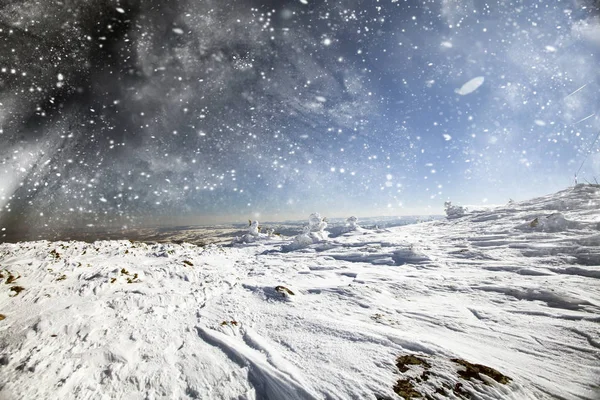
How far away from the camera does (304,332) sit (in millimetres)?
5164

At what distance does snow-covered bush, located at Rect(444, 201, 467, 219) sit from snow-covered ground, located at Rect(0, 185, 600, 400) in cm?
1431

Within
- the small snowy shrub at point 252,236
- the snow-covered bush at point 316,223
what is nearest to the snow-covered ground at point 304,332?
the snow-covered bush at point 316,223

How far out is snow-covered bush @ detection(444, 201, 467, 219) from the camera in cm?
2399

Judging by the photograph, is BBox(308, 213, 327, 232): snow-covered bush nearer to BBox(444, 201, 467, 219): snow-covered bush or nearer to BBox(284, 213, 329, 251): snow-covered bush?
BBox(284, 213, 329, 251): snow-covered bush

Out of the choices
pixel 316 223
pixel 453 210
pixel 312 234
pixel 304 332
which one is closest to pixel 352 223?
pixel 316 223

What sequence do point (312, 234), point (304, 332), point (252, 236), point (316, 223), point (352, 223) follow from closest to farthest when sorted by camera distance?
point (304, 332) → point (312, 234) → point (316, 223) → point (352, 223) → point (252, 236)

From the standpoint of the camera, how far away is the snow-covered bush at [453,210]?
23986mm

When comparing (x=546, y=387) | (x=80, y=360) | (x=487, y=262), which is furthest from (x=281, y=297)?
(x=487, y=262)

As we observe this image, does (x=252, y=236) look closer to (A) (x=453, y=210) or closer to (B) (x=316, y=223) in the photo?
(B) (x=316, y=223)

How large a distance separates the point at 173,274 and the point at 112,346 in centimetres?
500

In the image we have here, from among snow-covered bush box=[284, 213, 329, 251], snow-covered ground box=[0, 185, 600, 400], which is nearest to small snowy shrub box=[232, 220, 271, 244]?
snow-covered bush box=[284, 213, 329, 251]

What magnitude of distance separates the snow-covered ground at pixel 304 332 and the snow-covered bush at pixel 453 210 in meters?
14.3

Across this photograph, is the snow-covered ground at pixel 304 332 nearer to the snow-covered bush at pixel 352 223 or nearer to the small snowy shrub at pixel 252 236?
the snow-covered bush at pixel 352 223

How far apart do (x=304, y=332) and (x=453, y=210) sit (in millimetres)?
26078
